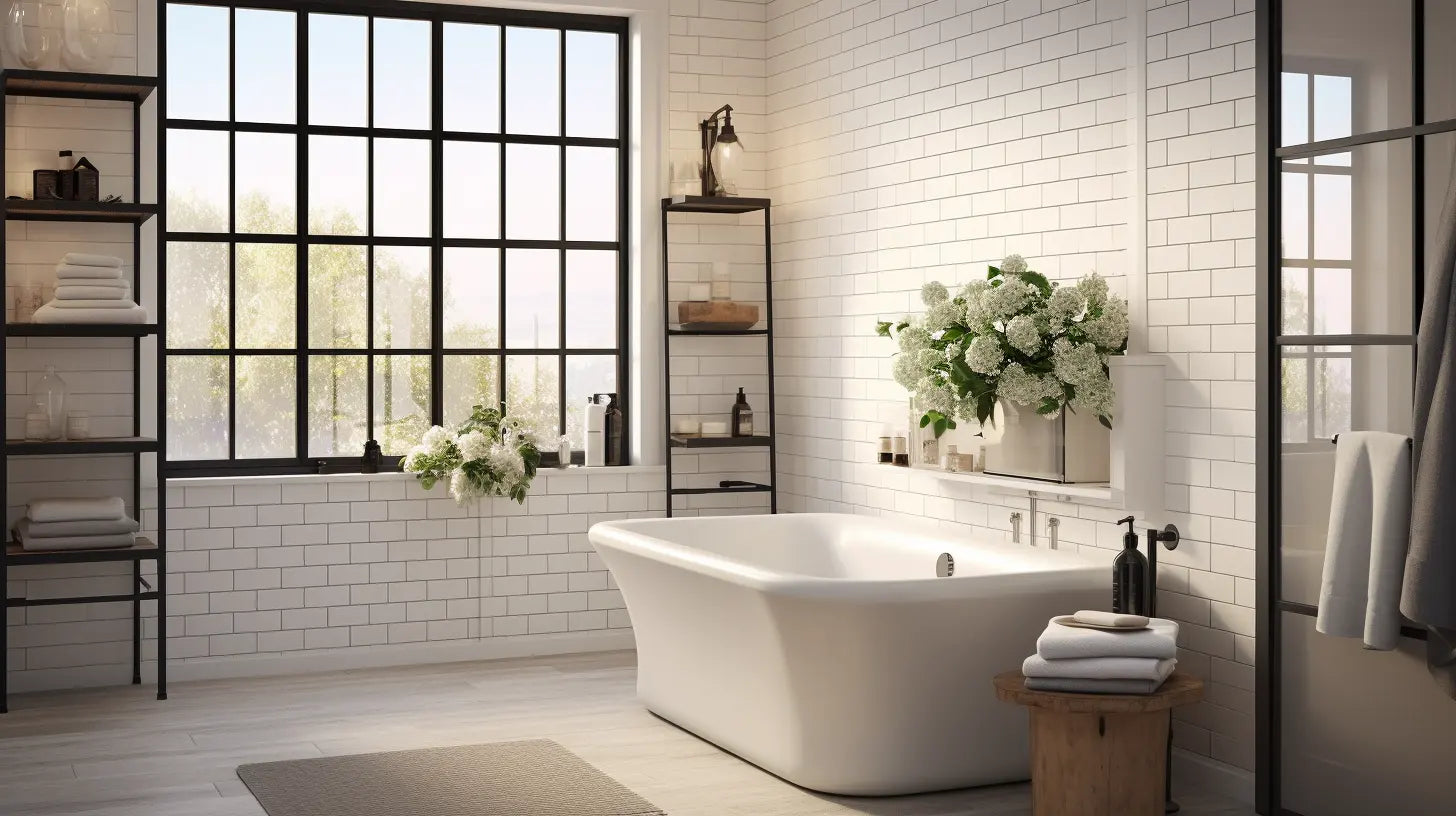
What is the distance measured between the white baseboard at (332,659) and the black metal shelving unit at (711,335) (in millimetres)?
749

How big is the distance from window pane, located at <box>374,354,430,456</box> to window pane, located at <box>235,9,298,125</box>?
119 cm

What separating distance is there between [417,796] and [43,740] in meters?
1.61

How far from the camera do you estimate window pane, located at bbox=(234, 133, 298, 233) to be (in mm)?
6570

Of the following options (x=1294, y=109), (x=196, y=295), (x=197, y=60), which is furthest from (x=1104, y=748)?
(x=197, y=60)

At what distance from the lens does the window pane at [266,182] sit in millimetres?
6570

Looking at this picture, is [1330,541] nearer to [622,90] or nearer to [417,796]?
[417,796]

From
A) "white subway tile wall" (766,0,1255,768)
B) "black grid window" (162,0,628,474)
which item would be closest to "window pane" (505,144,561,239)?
"black grid window" (162,0,628,474)

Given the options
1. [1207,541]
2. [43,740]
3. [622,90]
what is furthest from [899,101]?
[43,740]

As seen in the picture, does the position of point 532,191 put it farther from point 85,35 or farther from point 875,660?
point 875,660

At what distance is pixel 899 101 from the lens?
6152 millimetres

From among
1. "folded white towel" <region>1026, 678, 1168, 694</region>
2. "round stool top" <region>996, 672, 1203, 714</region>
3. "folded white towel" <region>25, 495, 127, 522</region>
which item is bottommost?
"round stool top" <region>996, 672, 1203, 714</region>

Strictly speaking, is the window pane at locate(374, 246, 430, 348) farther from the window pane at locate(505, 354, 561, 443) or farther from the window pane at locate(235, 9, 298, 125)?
the window pane at locate(235, 9, 298, 125)

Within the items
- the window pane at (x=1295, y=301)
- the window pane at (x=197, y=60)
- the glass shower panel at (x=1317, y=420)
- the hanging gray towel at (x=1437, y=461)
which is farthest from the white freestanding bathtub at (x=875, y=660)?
the window pane at (x=197, y=60)

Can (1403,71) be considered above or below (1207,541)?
above
